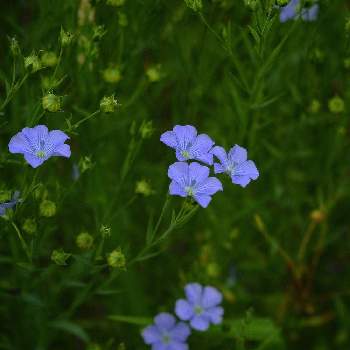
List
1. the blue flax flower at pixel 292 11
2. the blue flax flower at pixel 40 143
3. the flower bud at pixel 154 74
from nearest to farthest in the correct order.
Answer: the blue flax flower at pixel 40 143
the flower bud at pixel 154 74
the blue flax flower at pixel 292 11

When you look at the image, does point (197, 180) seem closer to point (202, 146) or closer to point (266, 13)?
point (202, 146)

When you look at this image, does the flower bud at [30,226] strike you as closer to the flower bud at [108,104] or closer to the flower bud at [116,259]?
the flower bud at [116,259]

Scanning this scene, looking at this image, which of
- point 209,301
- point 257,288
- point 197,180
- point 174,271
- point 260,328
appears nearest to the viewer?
point 197,180

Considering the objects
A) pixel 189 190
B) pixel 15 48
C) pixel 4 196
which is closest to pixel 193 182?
pixel 189 190

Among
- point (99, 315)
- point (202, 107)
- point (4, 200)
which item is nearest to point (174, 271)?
point (99, 315)

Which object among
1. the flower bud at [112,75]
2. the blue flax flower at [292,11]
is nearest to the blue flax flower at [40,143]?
the flower bud at [112,75]

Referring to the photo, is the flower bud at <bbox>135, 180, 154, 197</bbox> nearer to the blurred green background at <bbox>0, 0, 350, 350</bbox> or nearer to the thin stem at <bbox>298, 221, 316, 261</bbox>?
the blurred green background at <bbox>0, 0, 350, 350</bbox>
